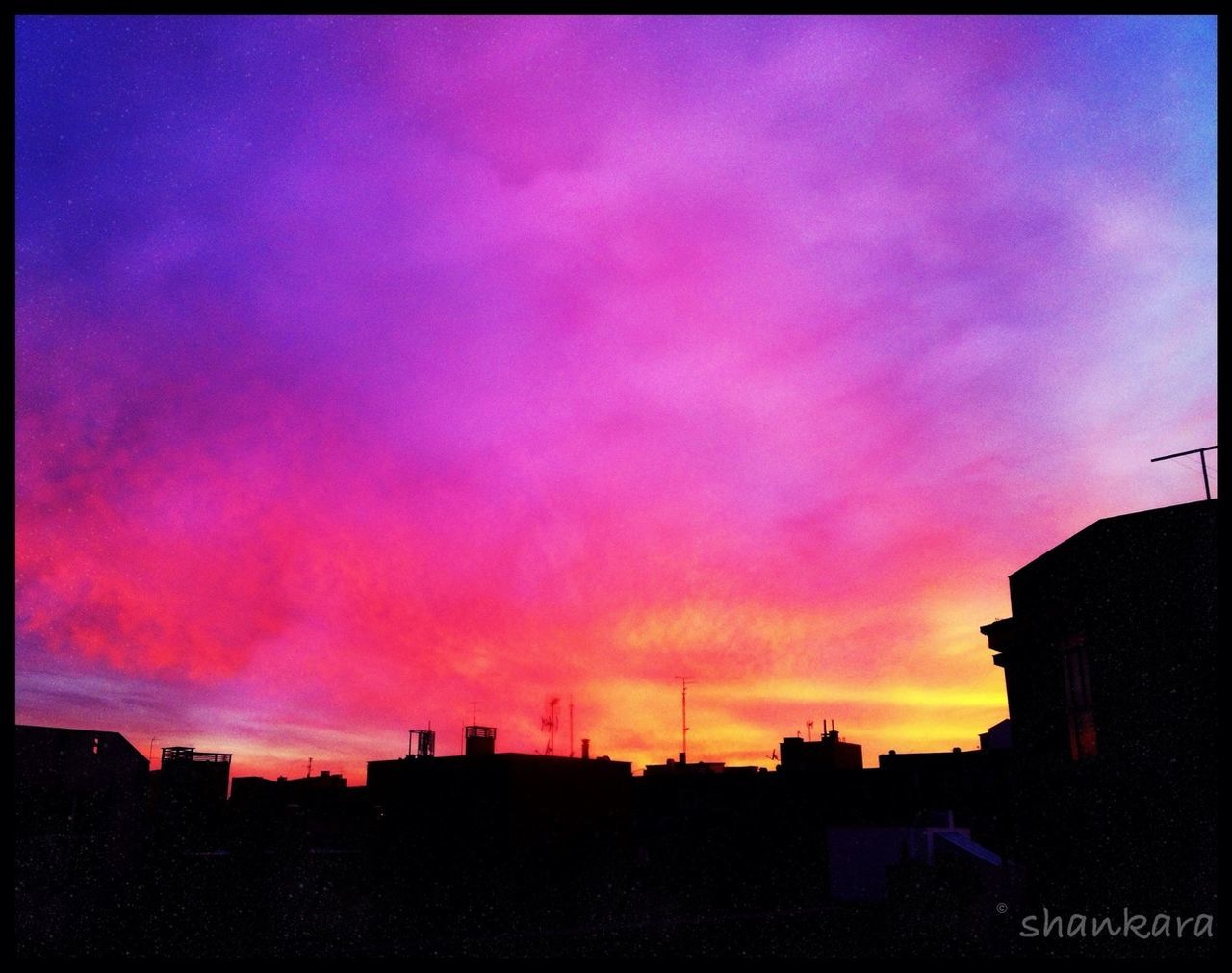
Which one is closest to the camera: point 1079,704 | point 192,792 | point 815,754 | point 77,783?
point 1079,704

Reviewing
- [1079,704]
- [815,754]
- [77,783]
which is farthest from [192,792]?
[1079,704]

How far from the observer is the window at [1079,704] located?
16.2 metres

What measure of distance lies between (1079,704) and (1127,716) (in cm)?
129

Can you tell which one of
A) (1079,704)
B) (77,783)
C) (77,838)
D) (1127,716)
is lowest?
(77,838)

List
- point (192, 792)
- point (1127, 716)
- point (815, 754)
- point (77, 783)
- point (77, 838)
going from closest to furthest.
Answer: point (1127, 716) < point (77, 838) < point (77, 783) < point (192, 792) < point (815, 754)

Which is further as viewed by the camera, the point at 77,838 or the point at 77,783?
the point at 77,783

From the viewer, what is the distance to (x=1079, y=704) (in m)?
16.6

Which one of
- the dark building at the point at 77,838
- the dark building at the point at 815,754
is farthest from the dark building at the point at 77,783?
the dark building at the point at 815,754

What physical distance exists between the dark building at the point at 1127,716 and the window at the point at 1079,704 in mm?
32

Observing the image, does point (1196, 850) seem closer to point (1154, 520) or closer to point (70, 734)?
point (1154, 520)

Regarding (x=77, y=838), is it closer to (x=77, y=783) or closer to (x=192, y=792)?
(x=77, y=783)

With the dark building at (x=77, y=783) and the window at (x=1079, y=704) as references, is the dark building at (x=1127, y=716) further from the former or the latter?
the dark building at (x=77, y=783)
